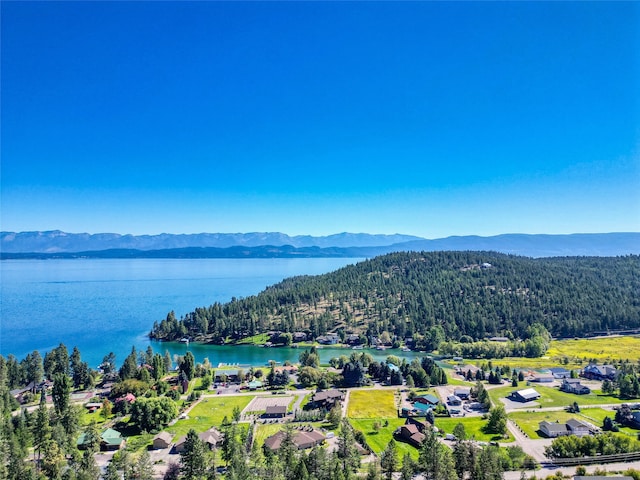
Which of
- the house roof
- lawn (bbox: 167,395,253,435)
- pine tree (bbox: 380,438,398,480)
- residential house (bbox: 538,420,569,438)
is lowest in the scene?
lawn (bbox: 167,395,253,435)

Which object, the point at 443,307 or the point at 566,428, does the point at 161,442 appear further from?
the point at 443,307

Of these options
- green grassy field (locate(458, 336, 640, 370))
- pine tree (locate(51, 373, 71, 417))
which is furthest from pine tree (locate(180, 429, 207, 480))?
green grassy field (locate(458, 336, 640, 370))

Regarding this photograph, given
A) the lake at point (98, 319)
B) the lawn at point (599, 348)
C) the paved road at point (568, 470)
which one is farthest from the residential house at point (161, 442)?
the lawn at point (599, 348)

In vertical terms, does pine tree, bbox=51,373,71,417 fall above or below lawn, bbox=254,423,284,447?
above

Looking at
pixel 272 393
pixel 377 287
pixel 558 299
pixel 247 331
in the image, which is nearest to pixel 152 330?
pixel 247 331

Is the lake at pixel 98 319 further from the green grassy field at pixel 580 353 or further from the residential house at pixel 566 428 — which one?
the residential house at pixel 566 428

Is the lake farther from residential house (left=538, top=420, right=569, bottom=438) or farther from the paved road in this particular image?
the paved road
